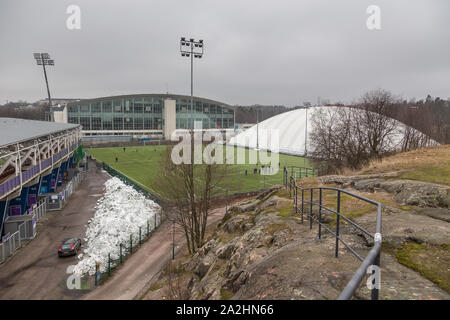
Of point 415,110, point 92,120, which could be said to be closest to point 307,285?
point 415,110

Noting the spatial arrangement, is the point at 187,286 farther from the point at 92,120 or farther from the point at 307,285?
the point at 92,120

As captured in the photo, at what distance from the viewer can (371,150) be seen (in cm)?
Answer: 2745

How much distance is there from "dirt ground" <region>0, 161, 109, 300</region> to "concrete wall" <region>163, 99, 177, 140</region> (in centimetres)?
7239

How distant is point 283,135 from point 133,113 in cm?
5197

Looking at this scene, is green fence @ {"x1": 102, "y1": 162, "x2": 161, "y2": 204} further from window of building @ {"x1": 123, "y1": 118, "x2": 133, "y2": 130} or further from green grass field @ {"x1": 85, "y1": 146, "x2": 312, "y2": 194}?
window of building @ {"x1": 123, "y1": 118, "x2": 133, "y2": 130}

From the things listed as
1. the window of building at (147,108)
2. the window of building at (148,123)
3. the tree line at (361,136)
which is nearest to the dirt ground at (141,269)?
the tree line at (361,136)

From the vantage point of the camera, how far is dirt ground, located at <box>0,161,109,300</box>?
15398 mm

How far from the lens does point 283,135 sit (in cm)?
7212

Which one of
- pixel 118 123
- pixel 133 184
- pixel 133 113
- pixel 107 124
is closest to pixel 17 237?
pixel 133 184

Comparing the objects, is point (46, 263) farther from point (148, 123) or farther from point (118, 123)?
point (148, 123)

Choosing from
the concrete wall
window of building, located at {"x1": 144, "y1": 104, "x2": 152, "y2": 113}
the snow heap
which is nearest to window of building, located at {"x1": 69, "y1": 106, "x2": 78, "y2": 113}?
window of building, located at {"x1": 144, "y1": 104, "x2": 152, "y2": 113}

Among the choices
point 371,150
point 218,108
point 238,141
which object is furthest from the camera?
point 218,108
